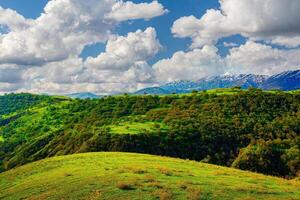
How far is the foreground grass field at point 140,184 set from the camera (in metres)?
35.7

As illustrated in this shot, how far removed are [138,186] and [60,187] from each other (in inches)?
331

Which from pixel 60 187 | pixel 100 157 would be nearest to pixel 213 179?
pixel 60 187

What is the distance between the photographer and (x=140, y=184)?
128 feet

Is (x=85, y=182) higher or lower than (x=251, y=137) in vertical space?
higher

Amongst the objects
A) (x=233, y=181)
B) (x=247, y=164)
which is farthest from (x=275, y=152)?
(x=233, y=181)

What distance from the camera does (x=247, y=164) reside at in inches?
5719

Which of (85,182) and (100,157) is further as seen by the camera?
(100,157)

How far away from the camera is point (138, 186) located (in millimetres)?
38312

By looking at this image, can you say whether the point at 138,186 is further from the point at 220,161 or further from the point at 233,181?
the point at 220,161

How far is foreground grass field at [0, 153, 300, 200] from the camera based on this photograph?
35.7 meters

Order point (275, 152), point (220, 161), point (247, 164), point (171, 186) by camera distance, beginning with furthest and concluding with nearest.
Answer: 1. point (220, 161)
2. point (275, 152)
3. point (247, 164)
4. point (171, 186)

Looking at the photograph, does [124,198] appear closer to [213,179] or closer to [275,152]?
[213,179]

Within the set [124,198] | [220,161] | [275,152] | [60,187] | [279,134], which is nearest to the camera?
[124,198]

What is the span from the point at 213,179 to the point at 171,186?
6645 mm
